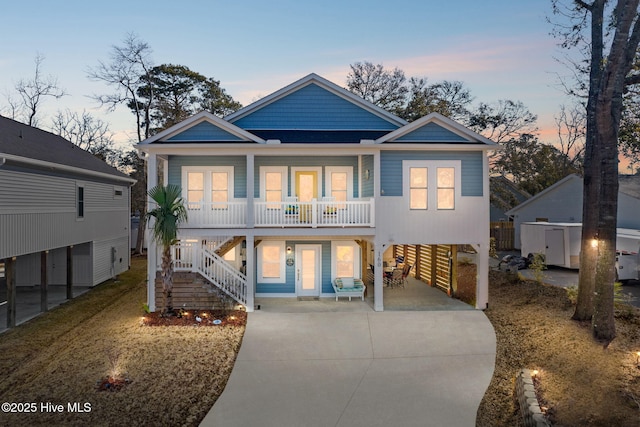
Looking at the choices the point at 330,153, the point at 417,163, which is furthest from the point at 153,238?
the point at 417,163

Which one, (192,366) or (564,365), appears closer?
(564,365)

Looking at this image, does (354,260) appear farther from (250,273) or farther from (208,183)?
(208,183)

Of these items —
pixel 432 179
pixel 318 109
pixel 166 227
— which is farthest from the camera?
pixel 318 109

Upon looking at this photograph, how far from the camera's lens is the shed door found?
711 inches

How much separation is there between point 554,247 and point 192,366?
60.7 feet

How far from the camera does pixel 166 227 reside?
1107cm

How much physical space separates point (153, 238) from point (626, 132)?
1841cm

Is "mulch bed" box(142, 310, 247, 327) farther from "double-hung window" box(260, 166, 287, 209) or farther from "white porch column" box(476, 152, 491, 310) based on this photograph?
"white porch column" box(476, 152, 491, 310)

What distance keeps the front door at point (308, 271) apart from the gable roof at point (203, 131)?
5.11m

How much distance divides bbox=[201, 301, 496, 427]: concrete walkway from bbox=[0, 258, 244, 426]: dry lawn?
601 mm

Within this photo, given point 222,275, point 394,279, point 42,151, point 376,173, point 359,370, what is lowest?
point 359,370

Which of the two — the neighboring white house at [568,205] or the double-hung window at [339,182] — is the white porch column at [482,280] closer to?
the double-hung window at [339,182]

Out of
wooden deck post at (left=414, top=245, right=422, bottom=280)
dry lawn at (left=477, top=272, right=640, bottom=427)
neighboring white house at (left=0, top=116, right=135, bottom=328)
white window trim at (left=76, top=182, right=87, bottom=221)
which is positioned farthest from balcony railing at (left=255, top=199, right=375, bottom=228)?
white window trim at (left=76, top=182, right=87, bottom=221)

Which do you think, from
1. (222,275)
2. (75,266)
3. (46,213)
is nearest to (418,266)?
(222,275)
